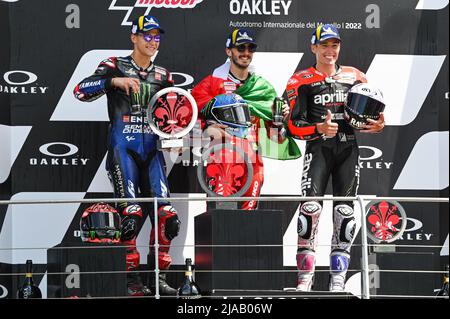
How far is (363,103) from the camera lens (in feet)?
28.4

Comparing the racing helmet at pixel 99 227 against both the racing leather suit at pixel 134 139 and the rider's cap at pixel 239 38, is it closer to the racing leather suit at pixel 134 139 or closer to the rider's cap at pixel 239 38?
the racing leather suit at pixel 134 139

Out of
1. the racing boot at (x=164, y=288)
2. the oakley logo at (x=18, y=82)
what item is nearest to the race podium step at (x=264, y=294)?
the racing boot at (x=164, y=288)

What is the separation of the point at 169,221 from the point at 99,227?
2.63 feet

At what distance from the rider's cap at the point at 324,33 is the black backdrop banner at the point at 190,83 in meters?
0.58

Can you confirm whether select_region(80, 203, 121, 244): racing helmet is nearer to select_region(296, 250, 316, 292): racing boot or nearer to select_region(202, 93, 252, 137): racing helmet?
select_region(202, 93, 252, 137): racing helmet

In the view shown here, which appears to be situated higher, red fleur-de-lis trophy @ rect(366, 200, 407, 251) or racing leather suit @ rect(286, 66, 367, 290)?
racing leather suit @ rect(286, 66, 367, 290)

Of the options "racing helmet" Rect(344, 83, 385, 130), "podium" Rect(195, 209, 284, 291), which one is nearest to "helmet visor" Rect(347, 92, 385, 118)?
"racing helmet" Rect(344, 83, 385, 130)

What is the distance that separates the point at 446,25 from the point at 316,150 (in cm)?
179

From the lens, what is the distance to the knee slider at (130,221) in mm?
8562

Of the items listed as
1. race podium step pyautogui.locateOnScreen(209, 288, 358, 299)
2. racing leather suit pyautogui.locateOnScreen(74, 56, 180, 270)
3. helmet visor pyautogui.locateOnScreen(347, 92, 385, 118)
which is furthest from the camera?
racing leather suit pyautogui.locateOnScreen(74, 56, 180, 270)

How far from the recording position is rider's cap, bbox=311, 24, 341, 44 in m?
9.03

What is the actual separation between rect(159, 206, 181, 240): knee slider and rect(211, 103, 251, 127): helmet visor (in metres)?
0.77

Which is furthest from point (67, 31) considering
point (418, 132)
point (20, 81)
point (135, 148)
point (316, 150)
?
point (418, 132)

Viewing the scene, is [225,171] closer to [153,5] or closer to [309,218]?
[309,218]
